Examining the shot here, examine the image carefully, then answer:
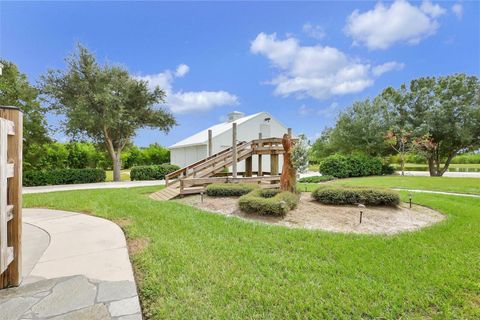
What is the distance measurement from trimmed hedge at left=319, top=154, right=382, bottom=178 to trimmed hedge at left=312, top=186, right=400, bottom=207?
1163 centimetres

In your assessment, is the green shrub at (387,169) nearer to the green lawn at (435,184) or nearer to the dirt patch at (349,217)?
the green lawn at (435,184)

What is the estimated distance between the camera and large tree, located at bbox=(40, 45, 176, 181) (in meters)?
14.6

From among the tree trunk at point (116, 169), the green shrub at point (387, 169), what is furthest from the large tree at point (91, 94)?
the green shrub at point (387, 169)

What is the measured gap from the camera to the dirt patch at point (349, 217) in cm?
496

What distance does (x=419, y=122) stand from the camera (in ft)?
67.7

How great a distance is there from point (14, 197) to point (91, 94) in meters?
14.5

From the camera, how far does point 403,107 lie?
21.8 m

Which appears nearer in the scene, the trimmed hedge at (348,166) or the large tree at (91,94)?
the large tree at (91,94)

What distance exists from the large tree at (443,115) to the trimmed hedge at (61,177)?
2277 centimetres

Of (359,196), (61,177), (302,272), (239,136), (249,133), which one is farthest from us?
(249,133)

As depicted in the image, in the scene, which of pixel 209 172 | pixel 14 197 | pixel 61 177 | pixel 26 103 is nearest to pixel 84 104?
pixel 26 103

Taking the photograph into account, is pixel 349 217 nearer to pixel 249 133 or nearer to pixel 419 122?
pixel 249 133

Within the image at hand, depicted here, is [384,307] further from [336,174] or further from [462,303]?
[336,174]

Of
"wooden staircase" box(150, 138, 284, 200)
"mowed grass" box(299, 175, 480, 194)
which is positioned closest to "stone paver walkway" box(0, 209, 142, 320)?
"wooden staircase" box(150, 138, 284, 200)
